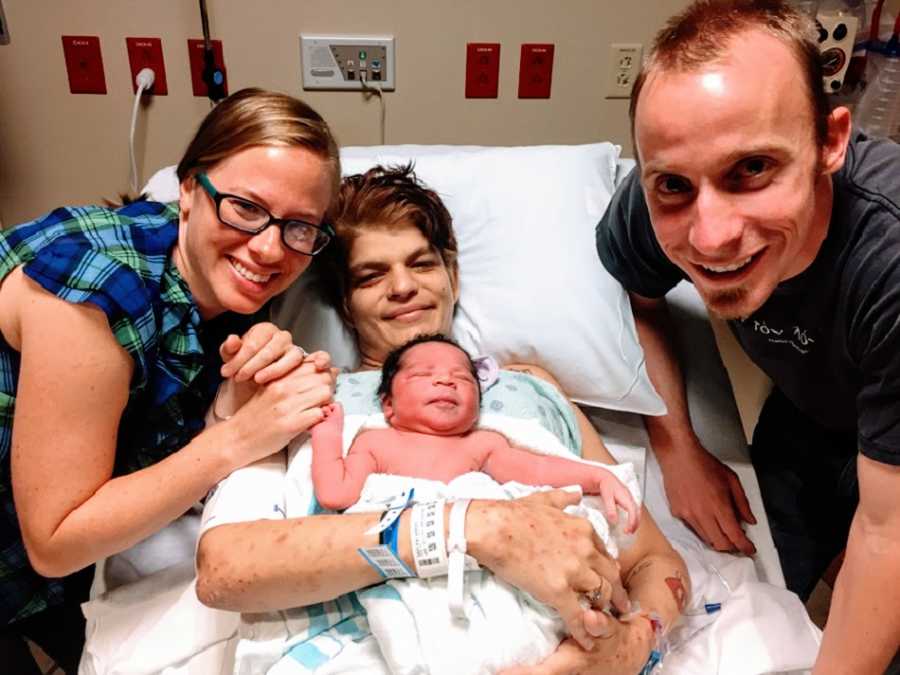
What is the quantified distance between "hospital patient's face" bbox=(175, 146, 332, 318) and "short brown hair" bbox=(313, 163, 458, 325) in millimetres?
227

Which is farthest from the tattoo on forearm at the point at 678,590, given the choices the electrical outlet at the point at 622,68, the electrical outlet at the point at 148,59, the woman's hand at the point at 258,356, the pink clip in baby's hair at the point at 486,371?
the electrical outlet at the point at 148,59

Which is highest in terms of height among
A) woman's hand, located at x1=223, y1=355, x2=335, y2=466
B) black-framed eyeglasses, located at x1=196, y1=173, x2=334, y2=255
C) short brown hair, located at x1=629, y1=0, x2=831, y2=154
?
short brown hair, located at x1=629, y1=0, x2=831, y2=154

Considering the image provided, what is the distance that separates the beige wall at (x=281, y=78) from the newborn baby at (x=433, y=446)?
1083 millimetres

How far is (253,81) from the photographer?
228 cm

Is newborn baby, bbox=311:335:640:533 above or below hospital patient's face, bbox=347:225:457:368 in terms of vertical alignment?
below

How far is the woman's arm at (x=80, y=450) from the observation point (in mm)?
1172

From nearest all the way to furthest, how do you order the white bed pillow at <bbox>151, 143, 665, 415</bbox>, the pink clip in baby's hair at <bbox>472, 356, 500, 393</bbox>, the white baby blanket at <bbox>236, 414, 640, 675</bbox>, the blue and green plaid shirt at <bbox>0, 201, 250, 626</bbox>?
the white baby blanket at <bbox>236, 414, 640, 675</bbox>, the blue and green plaid shirt at <bbox>0, 201, 250, 626</bbox>, the pink clip in baby's hair at <bbox>472, 356, 500, 393</bbox>, the white bed pillow at <bbox>151, 143, 665, 415</bbox>

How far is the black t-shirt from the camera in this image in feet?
3.84

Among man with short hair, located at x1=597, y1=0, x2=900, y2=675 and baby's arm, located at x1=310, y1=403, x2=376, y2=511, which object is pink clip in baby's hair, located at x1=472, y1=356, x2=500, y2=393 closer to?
baby's arm, located at x1=310, y1=403, x2=376, y2=511

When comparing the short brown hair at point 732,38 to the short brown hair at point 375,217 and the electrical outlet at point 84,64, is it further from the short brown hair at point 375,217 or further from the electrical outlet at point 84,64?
the electrical outlet at point 84,64

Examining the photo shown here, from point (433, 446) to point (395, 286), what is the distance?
365 mm

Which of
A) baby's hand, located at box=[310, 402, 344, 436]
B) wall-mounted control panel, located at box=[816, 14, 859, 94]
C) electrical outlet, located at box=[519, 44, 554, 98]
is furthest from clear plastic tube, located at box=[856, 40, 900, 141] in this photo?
baby's hand, located at box=[310, 402, 344, 436]


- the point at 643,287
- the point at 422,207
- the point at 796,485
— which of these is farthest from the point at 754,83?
the point at 796,485

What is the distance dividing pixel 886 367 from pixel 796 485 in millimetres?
893
